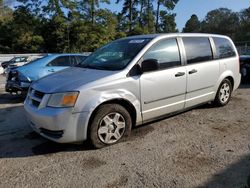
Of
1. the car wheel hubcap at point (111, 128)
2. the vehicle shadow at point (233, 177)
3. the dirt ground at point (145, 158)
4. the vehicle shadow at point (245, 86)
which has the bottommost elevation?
the vehicle shadow at point (233, 177)

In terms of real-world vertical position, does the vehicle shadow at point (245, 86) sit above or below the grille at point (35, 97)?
below

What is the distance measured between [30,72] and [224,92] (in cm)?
509

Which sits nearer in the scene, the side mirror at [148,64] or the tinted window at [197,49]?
the side mirror at [148,64]

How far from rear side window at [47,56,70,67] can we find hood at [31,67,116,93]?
3769 mm

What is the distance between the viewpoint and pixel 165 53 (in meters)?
4.83

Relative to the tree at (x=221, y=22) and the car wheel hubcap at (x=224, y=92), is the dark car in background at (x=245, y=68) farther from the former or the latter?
the tree at (x=221, y=22)

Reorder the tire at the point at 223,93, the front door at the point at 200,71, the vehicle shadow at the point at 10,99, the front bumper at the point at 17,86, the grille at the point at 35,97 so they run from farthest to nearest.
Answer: the vehicle shadow at the point at 10,99
the front bumper at the point at 17,86
the tire at the point at 223,93
the front door at the point at 200,71
the grille at the point at 35,97

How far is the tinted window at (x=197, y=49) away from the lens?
17.1 ft

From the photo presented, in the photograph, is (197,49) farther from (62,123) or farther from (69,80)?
(62,123)

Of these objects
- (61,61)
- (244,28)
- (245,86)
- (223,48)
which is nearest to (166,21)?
(244,28)

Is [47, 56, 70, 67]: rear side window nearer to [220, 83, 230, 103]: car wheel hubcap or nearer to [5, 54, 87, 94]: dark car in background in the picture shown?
[5, 54, 87, 94]: dark car in background

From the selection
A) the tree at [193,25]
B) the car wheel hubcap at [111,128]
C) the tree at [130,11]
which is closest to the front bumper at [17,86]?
the car wheel hubcap at [111,128]

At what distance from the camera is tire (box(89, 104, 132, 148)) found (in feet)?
13.1

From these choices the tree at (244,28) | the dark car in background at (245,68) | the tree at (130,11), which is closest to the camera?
the dark car in background at (245,68)
